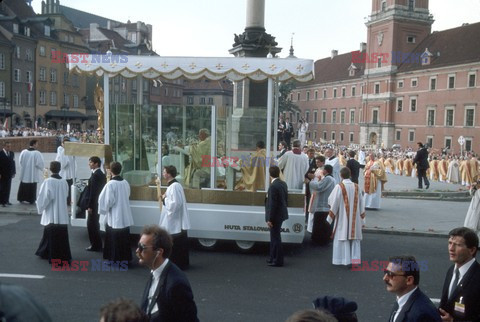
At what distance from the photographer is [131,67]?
31.8 feet

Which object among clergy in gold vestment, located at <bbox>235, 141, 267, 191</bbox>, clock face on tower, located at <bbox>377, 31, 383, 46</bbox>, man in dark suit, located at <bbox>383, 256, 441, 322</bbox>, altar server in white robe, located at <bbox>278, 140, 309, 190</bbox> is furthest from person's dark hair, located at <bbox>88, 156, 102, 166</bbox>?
clock face on tower, located at <bbox>377, 31, 383, 46</bbox>

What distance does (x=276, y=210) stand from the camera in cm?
878

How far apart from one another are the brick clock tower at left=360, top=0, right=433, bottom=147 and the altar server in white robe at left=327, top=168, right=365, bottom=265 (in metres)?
58.2

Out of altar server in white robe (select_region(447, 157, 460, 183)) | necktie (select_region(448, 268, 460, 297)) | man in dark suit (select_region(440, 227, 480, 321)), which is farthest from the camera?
altar server in white robe (select_region(447, 157, 460, 183))

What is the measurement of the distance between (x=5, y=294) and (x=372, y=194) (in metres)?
15.4

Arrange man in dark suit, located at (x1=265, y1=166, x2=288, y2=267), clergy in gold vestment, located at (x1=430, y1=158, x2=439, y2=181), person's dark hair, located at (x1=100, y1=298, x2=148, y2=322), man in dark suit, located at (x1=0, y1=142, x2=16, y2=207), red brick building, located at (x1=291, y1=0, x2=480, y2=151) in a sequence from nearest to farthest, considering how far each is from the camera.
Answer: person's dark hair, located at (x1=100, y1=298, x2=148, y2=322), man in dark suit, located at (x1=265, y1=166, x2=288, y2=267), man in dark suit, located at (x1=0, y1=142, x2=16, y2=207), clergy in gold vestment, located at (x1=430, y1=158, x2=439, y2=181), red brick building, located at (x1=291, y1=0, x2=480, y2=151)

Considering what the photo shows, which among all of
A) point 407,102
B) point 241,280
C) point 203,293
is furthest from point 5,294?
point 407,102

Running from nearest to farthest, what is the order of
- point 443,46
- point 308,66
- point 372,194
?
point 308,66 → point 372,194 → point 443,46

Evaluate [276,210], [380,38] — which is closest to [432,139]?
[380,38]

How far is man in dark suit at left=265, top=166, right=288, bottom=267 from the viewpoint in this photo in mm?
8758

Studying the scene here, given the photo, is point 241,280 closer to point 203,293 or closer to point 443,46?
point 203,293

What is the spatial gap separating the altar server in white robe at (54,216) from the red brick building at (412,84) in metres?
48.3

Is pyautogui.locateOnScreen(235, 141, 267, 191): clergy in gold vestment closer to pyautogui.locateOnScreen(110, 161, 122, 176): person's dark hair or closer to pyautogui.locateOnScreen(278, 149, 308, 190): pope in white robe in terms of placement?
pyautogui.locateOnScreen(278, 149, 308, 190): pope in white robe

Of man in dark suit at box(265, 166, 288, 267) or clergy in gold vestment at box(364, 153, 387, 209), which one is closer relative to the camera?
man in dark suit at box(265, 166, 288, 267)
